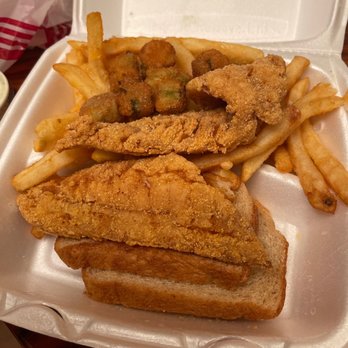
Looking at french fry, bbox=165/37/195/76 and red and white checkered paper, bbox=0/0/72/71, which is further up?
french fry, bbox=165/37/195/76

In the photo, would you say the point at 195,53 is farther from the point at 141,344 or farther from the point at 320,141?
the point at 141,344

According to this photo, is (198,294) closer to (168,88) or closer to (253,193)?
(253,193)

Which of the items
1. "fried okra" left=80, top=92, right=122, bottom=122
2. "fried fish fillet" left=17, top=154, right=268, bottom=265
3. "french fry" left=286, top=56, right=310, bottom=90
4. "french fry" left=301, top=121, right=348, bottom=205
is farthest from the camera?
"french fry" left=286, top=56, right=310, bottom=90

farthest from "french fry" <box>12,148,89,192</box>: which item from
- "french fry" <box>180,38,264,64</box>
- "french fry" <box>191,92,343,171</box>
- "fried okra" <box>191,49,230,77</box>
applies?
"french fry" <box>180,38,264,64</box>

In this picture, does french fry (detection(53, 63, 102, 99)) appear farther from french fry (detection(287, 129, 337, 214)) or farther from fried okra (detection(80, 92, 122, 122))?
Result: french fry (detection(287, 129, 337, 214))

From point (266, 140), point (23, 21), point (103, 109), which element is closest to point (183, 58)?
point (103, 109)

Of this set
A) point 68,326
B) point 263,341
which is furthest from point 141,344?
point 263,341

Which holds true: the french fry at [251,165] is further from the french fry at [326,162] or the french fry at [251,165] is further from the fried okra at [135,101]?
the fried okra at [135,101]
